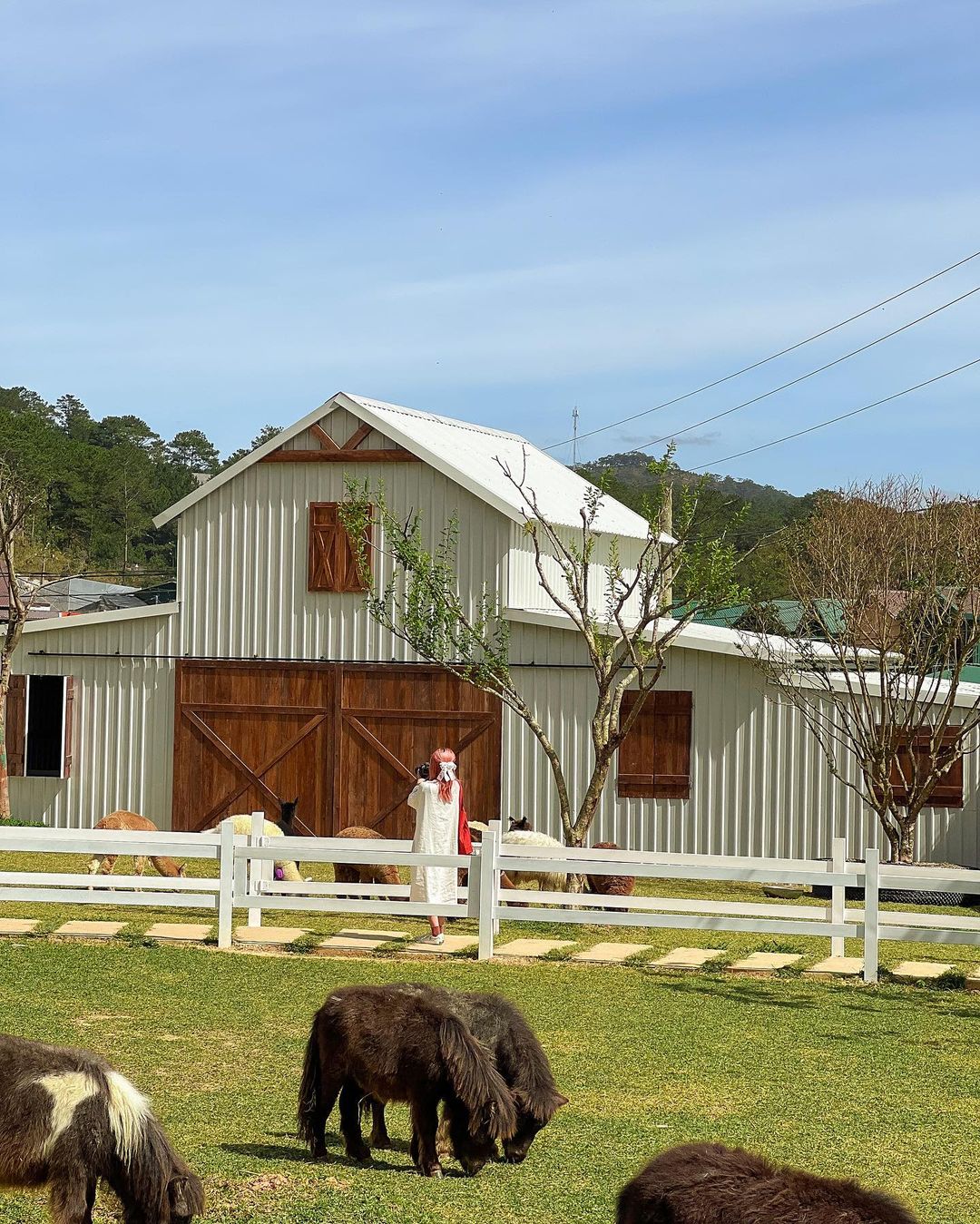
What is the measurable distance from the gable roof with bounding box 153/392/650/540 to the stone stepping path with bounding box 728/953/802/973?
331 inches

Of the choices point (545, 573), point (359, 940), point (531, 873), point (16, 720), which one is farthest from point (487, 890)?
point (16, 720)

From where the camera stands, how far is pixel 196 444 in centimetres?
11938

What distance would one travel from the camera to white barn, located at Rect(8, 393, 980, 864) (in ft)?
69.3

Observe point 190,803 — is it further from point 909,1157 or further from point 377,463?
point 909,1157

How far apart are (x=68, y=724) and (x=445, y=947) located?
1177 centimetres

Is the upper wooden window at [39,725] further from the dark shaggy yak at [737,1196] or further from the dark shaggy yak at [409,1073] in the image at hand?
the dark shaggy yak at [737,1196]

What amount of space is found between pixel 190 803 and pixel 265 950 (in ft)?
32.0

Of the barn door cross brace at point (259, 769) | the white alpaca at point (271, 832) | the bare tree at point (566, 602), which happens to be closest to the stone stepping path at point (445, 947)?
the white alpaca at point (271, 832)

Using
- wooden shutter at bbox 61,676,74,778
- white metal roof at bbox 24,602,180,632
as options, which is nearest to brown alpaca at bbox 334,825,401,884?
white metal roof at bbox 24,602,180,632

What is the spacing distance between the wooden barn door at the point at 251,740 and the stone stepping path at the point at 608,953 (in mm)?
9138

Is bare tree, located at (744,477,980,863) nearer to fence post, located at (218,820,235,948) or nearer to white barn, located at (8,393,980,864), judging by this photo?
white barn, located at (8,393,980,864)

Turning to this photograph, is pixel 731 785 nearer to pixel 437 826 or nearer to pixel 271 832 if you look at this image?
pixel 271 832

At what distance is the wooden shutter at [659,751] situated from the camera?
21312mm

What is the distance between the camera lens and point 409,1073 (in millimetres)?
6562
